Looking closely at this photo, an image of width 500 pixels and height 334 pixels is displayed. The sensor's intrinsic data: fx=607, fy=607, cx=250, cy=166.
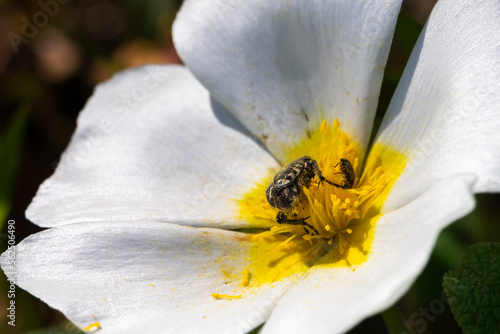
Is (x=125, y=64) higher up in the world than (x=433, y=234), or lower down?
lower down

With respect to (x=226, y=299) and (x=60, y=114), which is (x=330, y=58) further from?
(x=60, y=114)

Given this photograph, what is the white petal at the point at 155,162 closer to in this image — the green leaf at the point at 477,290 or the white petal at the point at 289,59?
the white petal at the point at 289,59

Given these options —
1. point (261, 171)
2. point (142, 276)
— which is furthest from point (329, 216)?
point (142, 276)

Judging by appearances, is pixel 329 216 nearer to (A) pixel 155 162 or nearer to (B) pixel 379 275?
(B) pixel 379 275

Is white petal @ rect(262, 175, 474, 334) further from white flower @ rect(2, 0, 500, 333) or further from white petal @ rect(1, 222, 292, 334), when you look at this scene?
white petal @ rect(1, 222, 292, 334)

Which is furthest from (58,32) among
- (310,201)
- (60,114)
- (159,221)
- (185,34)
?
(310,201)

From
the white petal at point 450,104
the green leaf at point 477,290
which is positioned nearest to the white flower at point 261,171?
the white petal at point 450,104
